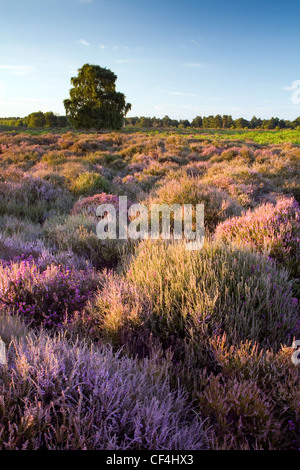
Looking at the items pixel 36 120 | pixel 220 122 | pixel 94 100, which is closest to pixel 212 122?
pixel 220 122

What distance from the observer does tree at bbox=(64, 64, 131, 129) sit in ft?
146

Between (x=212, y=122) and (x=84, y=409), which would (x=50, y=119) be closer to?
(x=212, y=122)

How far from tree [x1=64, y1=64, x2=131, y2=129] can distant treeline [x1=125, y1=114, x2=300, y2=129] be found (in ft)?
197

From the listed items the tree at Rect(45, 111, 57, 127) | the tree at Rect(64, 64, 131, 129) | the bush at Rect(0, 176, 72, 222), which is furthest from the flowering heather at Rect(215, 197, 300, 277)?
the tree at Rect(45, 111, 57, 127)

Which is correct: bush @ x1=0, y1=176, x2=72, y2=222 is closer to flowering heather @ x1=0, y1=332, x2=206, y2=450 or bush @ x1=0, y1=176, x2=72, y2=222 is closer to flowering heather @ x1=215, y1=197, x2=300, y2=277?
flowering heather @ x1=215, y1=197, x2=300, y2=277

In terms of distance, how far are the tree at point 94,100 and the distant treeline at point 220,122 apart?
197ft

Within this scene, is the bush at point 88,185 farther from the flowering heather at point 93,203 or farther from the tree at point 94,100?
the tree at point 94,100

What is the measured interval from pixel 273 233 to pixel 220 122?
12602 cm

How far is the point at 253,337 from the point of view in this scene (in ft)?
8.38

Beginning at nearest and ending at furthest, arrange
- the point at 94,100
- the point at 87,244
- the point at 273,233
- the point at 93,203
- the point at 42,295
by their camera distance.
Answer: the point at 42,295 < the point at 273,233 < the point at 87,244 < the point at 93,203 < the point at 94,100

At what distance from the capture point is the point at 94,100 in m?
44.8

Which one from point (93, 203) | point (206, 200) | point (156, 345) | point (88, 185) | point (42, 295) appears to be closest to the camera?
point (156, 345)
